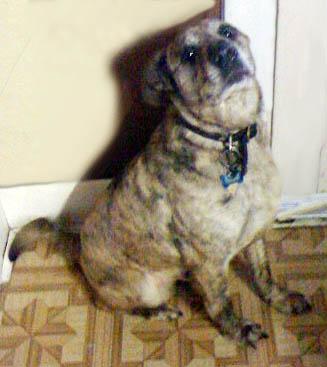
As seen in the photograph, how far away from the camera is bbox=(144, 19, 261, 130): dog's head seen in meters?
1.20

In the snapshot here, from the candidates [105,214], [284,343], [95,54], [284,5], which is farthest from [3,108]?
[284,343]

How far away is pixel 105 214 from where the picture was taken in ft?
5.05

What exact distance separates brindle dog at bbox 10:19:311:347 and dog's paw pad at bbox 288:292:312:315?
0.13 metres

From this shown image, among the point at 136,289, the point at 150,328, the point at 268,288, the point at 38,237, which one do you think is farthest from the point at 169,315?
the point at 38,237

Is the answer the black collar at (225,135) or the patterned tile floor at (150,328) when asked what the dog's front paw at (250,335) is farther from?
the black collar at (225,135)

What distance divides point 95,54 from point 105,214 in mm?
435

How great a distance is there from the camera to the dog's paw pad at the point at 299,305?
1.71 meters

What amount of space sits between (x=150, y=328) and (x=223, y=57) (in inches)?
36.4

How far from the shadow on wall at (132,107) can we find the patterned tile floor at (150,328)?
41cm

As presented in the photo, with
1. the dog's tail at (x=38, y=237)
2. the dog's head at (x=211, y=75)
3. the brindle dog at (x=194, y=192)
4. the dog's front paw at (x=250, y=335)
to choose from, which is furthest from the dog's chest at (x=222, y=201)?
the dog's tail at (x=38, y=237)

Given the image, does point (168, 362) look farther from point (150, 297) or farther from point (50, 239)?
point (50, 239)

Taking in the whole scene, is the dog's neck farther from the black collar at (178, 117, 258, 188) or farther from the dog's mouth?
the dog's mouth

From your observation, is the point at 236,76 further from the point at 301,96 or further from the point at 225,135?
the point at 301,96

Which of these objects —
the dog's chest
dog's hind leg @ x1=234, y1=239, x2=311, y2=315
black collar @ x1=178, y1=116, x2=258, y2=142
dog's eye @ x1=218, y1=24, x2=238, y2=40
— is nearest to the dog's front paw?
dog's hind leg @ x1=234, y1=239, x2=311, y2=315
